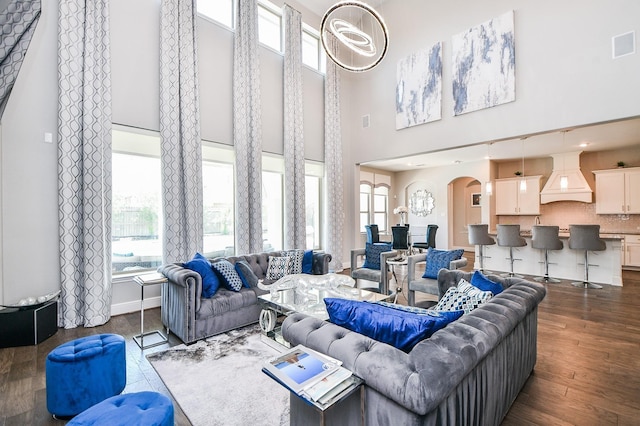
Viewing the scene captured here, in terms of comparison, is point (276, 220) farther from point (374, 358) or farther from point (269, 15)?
point (374, 358)

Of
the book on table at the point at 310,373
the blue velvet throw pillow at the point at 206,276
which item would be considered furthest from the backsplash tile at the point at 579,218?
the book on table at the point at 310,373

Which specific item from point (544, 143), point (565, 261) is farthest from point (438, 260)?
point (544, 143)

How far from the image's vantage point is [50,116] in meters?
3.59

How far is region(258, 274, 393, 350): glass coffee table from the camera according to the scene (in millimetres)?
2943

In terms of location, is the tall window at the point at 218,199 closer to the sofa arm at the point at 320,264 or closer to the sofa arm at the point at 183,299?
the sofa arm at the point at 320,264

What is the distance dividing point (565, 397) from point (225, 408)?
2524mm

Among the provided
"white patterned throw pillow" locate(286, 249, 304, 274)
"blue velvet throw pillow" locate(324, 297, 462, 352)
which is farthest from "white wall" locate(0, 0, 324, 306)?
Result: "blue velvet throw pillow" locate(324, 297, 462, 352)

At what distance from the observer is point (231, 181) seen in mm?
5547

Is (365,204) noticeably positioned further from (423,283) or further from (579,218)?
(423,283)

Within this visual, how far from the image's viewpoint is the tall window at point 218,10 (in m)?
4.99

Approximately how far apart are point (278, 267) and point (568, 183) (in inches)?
322

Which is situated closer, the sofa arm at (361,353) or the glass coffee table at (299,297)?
the sofa arm at (361,353)

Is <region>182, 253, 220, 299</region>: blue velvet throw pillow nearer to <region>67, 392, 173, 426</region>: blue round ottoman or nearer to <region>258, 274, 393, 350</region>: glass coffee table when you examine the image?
<region>258, 274, 393, 350</region>: glass coffee table

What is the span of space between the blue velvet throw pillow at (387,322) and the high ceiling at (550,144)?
496cm
